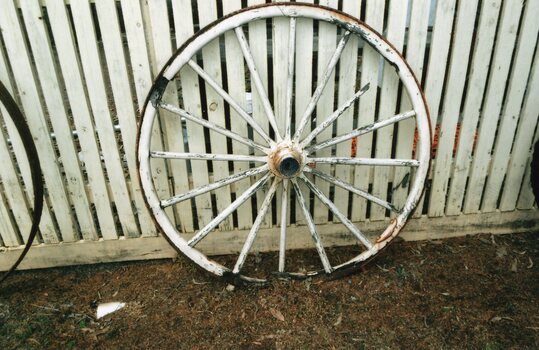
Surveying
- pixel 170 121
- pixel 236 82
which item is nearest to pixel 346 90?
pixel 236 82

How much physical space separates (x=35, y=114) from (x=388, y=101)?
2.13 m

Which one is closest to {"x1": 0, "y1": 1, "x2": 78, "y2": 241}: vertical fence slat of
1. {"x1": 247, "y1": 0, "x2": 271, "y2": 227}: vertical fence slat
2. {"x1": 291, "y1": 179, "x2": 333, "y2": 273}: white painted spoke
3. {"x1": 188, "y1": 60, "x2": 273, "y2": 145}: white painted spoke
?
{"x1": 188, "y1": 60, "x2": 273, "y2": 145}: white painted spoke

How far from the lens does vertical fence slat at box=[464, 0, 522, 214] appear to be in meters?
2.47

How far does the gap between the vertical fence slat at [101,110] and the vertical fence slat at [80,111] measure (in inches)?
1.6

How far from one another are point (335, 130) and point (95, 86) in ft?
4.85

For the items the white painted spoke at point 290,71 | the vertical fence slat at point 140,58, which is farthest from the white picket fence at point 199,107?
the white painted spoke at point 290,71

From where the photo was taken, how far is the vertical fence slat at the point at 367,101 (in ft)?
7.78

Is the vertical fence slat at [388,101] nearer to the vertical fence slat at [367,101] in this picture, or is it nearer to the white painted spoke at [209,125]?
the vertical fence slat at [367,101]

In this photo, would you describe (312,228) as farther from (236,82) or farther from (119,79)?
(119,79)

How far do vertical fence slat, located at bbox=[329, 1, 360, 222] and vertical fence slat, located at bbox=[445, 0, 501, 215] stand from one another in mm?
724

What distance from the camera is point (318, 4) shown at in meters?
2.26

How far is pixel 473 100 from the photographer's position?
2.66 meters

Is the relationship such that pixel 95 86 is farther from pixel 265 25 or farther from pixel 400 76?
pixel 400 76

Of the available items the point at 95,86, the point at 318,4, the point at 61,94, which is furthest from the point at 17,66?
the point at 318,4
